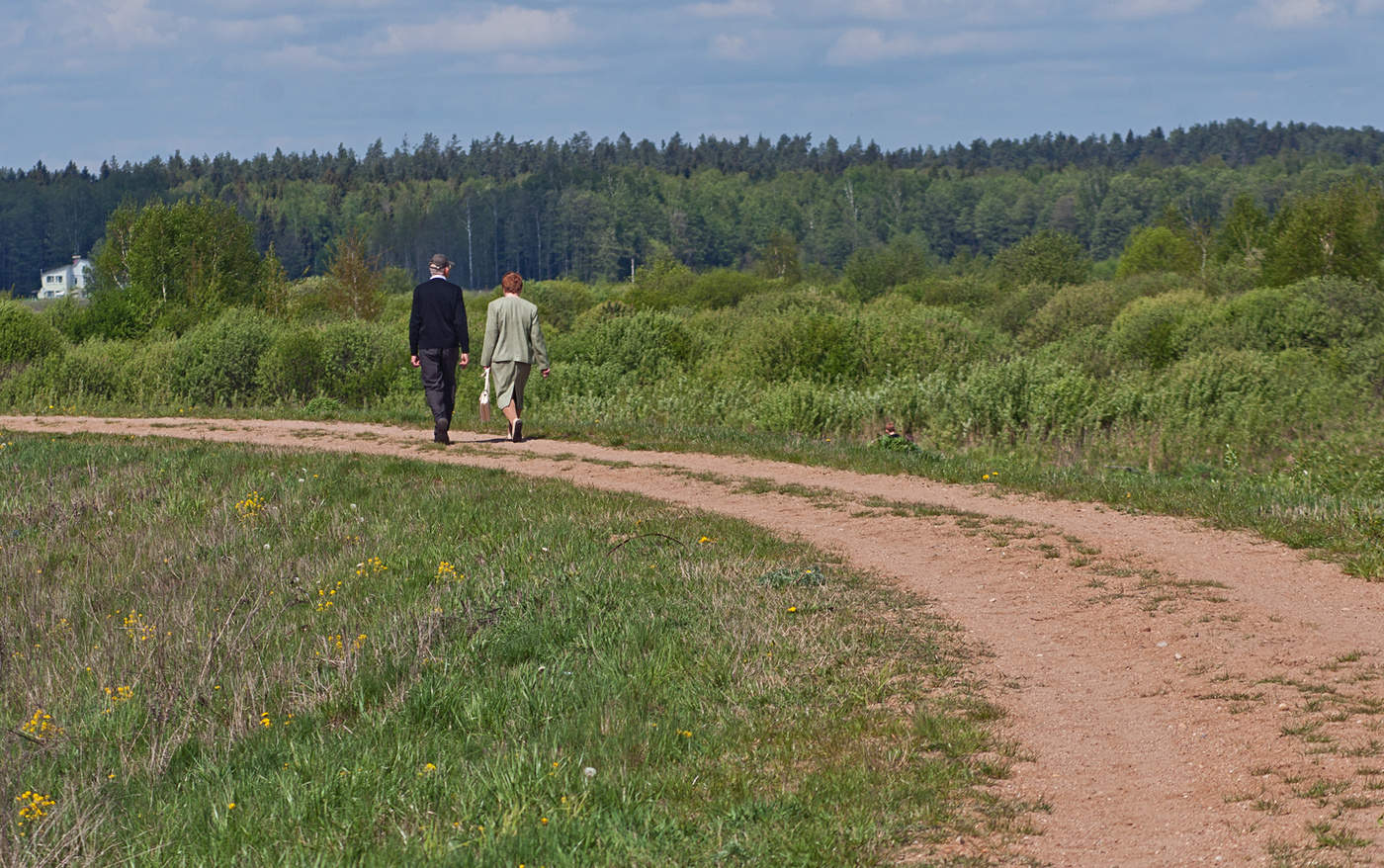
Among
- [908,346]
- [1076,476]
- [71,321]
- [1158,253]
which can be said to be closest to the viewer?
[1076,476]

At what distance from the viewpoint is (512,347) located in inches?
646

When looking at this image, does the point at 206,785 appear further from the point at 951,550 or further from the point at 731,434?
the point at 731,434

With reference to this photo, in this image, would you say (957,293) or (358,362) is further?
(957,293)

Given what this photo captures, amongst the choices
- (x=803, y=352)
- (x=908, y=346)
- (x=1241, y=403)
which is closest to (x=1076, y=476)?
(x=1241, y=403)

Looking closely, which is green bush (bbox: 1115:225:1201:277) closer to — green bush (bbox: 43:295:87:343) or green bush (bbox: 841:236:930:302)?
green bush (bbox: 841:236:930:302)

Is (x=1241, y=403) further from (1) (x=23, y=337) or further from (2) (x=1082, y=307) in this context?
(2) (x=1082, y=307)

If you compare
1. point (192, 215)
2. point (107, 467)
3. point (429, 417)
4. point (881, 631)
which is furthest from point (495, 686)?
point (192, 215)

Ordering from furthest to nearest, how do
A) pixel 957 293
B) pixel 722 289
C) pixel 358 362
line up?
pixel 722 289
pixel 957 293
pixel 358 362

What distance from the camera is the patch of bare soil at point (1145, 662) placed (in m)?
4.88

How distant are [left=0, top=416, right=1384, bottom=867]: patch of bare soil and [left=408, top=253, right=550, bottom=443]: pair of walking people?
13.9 feet

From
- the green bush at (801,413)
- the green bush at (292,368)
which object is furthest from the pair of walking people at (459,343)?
the green bush at (292,368)

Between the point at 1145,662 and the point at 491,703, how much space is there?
326 centimetres

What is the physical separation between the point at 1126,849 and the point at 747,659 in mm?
2530

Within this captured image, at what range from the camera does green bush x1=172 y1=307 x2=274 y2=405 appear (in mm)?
33375
